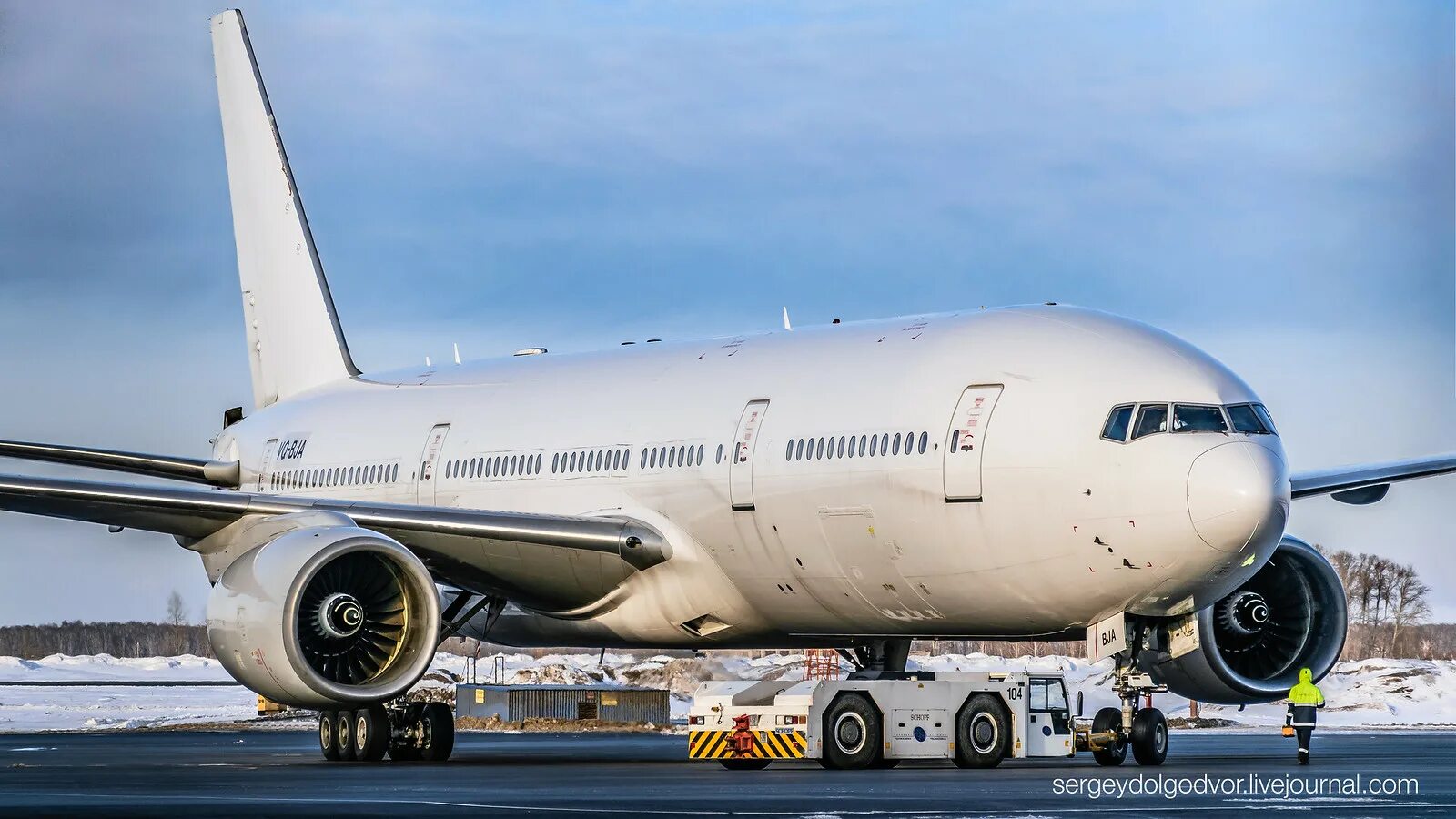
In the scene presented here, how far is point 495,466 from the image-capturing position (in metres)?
24.4

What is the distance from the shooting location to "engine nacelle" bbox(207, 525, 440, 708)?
19641mm

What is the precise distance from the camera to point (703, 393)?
2214cm

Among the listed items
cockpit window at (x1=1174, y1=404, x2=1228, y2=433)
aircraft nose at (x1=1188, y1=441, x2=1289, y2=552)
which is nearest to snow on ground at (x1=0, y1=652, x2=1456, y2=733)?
cockpit window at (x1=1174, y1=404, x2=1228, y2=433)

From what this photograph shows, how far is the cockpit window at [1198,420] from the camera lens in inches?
695

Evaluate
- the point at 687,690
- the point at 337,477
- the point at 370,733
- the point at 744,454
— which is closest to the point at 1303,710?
the point at 744,454

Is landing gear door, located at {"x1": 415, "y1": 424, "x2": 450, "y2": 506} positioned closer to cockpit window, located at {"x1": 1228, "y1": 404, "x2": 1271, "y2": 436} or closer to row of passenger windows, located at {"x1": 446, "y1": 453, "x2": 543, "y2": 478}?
row of passenger windows, located at {"x1": 446, "y1": 453, "x2": 543, "y2": 478}

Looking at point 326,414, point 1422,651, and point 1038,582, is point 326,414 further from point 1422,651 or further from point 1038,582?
point 1422,651

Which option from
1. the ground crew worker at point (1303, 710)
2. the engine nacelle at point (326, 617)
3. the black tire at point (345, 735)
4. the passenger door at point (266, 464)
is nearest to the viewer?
the engine nacelle at point (326, 617)

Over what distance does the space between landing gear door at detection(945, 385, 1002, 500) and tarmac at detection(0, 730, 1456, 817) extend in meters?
2.53

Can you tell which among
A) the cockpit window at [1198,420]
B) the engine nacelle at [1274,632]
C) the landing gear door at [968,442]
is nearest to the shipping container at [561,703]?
the engine nacelle at [1274,632]

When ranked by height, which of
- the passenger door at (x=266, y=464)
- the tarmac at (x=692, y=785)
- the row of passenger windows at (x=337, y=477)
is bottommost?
the tarmac at (x=692, y=785)

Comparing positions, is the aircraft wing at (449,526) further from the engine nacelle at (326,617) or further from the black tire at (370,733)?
the black tire at (370,733)

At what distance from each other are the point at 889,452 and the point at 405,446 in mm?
8839

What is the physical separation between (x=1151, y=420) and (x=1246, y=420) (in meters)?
0.85
